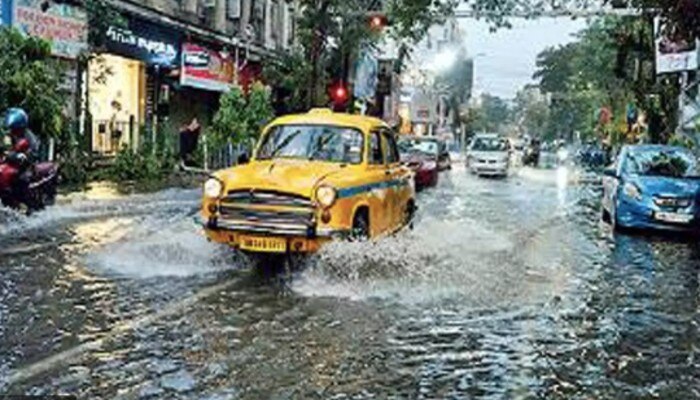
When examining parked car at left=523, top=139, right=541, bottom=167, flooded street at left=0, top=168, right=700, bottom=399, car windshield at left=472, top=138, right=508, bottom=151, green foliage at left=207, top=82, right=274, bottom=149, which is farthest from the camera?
parked car at left=523, top=139, right=541, bottom=167

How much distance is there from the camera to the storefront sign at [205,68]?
33.3 meters

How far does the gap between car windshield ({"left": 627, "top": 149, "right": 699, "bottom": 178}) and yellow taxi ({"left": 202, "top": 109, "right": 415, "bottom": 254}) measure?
7656 mm

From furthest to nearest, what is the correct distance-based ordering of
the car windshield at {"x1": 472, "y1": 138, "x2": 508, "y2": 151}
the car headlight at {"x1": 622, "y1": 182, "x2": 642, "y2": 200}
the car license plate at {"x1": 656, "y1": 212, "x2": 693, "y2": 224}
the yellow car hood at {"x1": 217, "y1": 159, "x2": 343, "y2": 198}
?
the car windshield at {"x1": 472, "y1": 138, "x2": 508, "y2": 151}, the car headlight at {"x1": 622, "y1": 182, "x2": 642, "y2": 200}, the car license plate at {"x1": 656, "y1": 212, "x2": 693, "y2": 224}, the yellow car hood at {"x1": 217, "y1": 159, "x2": 343, "y2": 198}

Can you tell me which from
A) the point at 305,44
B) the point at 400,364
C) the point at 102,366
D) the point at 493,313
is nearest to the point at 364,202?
the point at 493,313

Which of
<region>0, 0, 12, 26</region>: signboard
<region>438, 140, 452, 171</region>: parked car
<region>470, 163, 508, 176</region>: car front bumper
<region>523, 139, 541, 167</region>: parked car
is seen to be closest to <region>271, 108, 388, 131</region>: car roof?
<region>0, 0, 12, 26</region>: signboard

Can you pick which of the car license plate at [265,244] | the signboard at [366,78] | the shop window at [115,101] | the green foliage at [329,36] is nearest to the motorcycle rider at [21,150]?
the car license plate at [265,244]

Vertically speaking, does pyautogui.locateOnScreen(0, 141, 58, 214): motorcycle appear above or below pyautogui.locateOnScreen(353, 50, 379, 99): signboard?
below

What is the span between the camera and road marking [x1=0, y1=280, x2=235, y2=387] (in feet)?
22.8

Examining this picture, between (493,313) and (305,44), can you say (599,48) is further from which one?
(493,313)

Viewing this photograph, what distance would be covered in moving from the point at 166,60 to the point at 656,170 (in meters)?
17.2

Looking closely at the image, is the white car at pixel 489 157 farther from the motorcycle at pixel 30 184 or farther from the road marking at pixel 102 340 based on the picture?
the road marking at pixel 102 340

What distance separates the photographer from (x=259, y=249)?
1136cm

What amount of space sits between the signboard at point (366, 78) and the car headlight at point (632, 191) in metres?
37.0

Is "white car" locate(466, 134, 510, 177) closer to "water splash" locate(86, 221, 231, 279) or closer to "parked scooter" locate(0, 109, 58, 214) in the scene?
"parked scooter" locate(0, 109, 58, 214)
